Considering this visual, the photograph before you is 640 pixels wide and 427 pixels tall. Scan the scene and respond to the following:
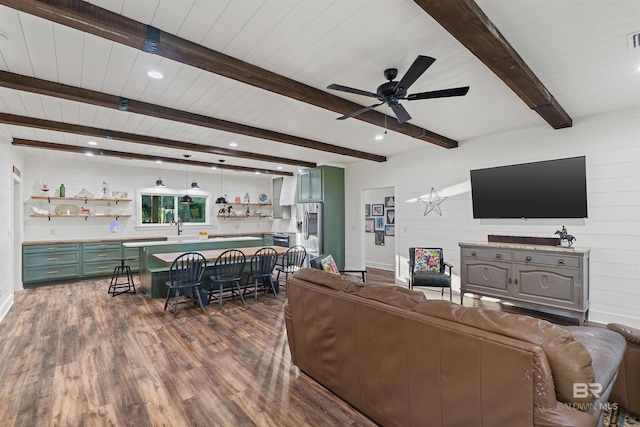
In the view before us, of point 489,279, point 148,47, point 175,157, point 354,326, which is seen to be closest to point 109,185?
point 175,157

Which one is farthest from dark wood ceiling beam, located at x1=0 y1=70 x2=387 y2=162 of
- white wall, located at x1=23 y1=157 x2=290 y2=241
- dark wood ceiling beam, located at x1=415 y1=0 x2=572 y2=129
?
white wall, located at x1=23 y1=157 x2=290 y2=241

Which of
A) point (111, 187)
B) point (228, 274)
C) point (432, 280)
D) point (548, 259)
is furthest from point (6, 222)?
point (548, 259)

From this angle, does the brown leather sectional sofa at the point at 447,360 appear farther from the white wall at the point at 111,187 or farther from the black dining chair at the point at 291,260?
the white wall at the point at 111,187

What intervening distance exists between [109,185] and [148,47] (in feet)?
20.5

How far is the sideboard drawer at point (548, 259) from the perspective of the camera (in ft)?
11.7

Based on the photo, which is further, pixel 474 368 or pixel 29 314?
pixel 29 314

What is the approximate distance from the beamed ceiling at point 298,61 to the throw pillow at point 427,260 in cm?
191

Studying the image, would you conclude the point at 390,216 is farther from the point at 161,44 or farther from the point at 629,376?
the point at 161,44

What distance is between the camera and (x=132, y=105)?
3.29 m

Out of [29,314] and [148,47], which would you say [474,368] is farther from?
[29,314]

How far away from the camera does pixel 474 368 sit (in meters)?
1.37

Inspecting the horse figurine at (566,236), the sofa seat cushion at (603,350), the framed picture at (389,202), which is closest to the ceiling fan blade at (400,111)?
the sofa seat cushion at (603,350)

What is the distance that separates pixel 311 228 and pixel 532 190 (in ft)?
14.3

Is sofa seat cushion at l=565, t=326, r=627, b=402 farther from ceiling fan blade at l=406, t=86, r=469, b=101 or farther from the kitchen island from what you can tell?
the kitchen island
